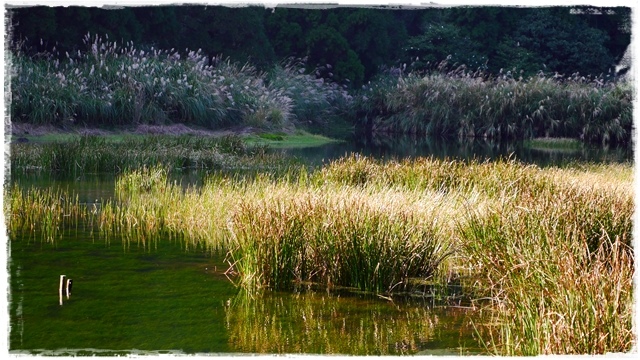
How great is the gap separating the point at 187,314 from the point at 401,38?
3362cm

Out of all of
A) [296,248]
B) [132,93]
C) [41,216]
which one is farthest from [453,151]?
[296,248]

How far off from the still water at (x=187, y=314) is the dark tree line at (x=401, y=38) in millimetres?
24045

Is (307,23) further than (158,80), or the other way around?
(307,23)

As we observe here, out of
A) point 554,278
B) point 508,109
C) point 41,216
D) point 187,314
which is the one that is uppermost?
point 554,278

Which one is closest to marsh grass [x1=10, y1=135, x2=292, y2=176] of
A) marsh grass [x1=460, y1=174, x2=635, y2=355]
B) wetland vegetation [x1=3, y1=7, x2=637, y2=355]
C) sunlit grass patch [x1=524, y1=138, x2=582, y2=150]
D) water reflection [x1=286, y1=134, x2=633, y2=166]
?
wetland vegetation [x1=3, y1=7, x2=637, y2=355]

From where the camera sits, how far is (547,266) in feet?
16.2

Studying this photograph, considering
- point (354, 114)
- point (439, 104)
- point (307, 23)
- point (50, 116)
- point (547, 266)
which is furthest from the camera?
point (307, 23)

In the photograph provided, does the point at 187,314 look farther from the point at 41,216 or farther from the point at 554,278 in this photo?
the point at 41,216

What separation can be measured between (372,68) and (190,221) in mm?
30449

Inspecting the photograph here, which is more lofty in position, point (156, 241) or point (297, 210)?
point (297, 210)

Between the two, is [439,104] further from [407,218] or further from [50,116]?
[407,218]

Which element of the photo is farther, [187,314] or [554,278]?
[187,314]

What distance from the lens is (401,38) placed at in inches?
1495

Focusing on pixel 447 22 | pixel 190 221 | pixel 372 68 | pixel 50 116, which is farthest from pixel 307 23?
pixel 190 221
